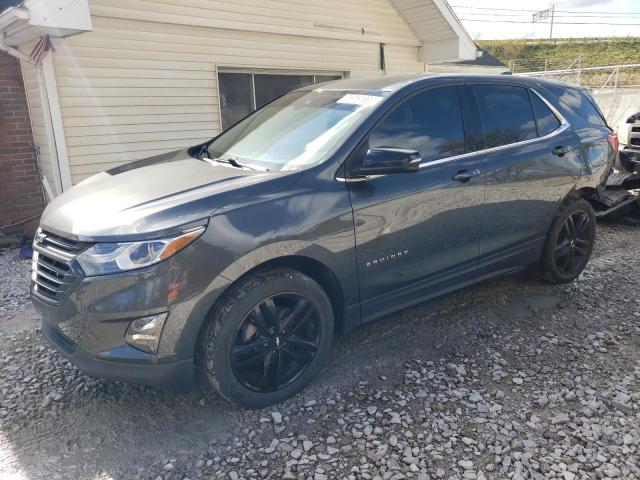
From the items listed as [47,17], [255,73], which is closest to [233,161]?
[47,17]

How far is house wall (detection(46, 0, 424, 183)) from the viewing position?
20.1ft

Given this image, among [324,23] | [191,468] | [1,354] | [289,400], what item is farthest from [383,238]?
[324,23]

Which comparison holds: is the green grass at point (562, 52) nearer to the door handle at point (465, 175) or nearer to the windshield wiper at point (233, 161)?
the door handle at point (465, 175)

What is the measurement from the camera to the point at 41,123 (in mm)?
6238

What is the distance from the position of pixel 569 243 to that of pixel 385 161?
2494 mm

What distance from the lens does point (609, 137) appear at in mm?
4734

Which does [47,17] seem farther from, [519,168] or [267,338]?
[519,168]

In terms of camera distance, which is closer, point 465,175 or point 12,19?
point 465,175

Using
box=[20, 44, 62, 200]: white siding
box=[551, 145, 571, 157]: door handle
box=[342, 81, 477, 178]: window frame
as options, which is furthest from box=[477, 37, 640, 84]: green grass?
box=[342, 81, 477, 178]: window frame

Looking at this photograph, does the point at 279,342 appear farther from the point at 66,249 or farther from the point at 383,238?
the point at 66,249

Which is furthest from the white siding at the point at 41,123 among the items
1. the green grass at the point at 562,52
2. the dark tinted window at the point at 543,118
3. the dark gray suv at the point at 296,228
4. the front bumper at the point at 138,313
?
the green grass at the point at 562,52

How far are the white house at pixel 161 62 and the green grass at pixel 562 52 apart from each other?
32.8 m

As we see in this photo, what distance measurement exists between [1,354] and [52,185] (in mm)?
3292

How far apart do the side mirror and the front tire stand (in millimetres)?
746
